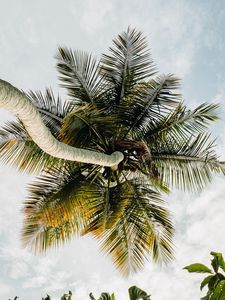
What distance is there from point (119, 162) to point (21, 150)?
199 centimetres

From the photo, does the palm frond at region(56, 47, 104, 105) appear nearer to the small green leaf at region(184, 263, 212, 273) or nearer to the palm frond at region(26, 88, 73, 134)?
the palm frond at region(26, 88, 73, 134)

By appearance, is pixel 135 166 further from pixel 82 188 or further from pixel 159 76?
pixel 159 76

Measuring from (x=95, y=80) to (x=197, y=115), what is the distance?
7.46 feet

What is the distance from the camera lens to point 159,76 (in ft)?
29.5

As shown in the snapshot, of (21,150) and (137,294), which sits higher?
(21,150)

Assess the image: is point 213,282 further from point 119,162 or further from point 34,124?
point 119,162

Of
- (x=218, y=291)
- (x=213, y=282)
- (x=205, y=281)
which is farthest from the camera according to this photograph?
(x=205, y=281)

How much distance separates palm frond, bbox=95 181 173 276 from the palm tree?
0.02 meters

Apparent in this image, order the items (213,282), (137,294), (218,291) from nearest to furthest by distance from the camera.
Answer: (218,291) → (213,282) → (137,294)

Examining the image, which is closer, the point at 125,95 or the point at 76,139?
the point at 76,139

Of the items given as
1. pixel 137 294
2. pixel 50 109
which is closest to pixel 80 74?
pixel 50 109

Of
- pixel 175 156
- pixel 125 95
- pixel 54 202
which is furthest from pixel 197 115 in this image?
pixel 54 202

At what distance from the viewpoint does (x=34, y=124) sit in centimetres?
480

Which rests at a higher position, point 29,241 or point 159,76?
point 159,76
